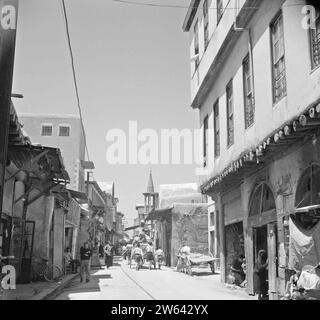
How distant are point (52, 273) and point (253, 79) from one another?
1016 centimetres

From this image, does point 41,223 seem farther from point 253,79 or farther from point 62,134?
point 62,134

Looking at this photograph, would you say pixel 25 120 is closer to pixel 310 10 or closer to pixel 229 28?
pixel 229 28

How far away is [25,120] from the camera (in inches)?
1495

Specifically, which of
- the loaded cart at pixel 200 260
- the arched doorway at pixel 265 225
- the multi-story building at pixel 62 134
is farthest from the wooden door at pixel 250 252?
the multi-story building at pixel 62 134

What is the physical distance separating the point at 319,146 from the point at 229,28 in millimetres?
6671

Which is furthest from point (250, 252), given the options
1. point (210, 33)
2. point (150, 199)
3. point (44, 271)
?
point (150, 199)

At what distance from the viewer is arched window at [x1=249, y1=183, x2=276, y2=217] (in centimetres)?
1271

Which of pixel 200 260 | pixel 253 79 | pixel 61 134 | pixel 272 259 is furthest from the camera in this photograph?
pixel 61 134

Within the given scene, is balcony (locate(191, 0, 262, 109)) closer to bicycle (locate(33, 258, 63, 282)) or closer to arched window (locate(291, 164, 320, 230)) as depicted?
arched window (locate(291, 164, 320, 230))

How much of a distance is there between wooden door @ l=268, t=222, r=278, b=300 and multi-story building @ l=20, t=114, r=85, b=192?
88.3 feet

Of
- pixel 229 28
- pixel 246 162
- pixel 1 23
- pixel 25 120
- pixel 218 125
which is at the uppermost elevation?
pixel 25 120

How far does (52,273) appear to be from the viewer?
1734 centimetres

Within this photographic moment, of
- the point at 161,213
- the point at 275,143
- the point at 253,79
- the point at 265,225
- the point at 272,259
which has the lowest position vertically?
the point at 272,259
